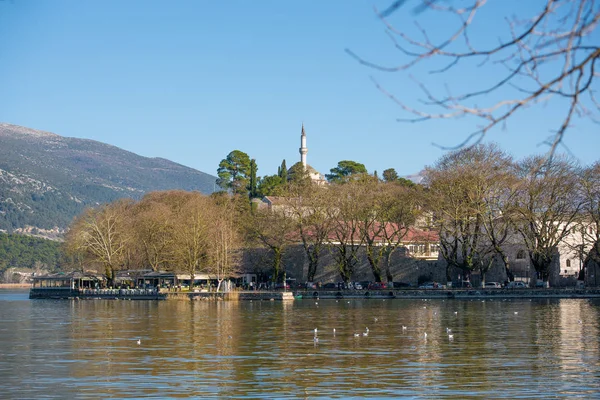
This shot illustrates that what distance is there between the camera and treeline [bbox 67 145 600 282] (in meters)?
66.2

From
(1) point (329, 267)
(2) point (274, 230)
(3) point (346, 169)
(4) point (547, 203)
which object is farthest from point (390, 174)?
(4) point (547, 203)

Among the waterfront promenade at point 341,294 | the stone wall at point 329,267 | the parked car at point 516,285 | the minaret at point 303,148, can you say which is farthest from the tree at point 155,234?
the minaret at point 303,148

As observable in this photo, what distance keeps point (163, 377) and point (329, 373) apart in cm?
502

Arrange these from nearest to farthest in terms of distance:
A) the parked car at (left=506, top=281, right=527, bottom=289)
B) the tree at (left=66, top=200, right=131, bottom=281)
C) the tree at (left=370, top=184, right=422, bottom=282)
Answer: the parked car at (left=506, top=281, right=527, bottom=289), the tree at (left=370, top=184, right=422, bottom=282), the tree at (left=66, top=200, right=131, bottom=281)

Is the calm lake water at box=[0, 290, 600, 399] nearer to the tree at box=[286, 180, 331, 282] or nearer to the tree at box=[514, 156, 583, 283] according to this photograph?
the tree at box=[514, 156, 583, 283]

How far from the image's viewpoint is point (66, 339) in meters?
37.6

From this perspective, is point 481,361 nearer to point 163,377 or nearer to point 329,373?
point 329,373

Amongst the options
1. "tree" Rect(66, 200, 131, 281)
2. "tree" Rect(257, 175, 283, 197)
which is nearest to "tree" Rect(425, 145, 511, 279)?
"tree" Rect(66, 200, 131, 281)

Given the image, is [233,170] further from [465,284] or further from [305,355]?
[305,355]

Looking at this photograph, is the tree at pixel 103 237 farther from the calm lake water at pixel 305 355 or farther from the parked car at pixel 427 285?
the parked car at pixel 427 285

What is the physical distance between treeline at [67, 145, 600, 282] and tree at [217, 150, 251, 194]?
47.3ft

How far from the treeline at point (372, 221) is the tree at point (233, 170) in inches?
567

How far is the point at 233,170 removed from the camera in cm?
11431

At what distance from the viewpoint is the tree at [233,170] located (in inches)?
4449
